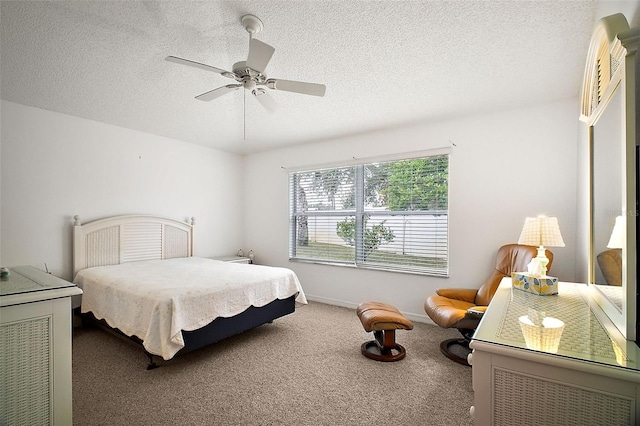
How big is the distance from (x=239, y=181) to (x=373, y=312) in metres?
3.71

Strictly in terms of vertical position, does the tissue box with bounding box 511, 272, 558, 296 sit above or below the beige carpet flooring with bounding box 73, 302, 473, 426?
above

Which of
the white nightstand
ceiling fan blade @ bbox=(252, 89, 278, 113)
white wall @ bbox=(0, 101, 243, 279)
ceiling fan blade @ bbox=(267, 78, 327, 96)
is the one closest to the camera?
ceiling fan blade @ bbox=(267, 78, 327, 96)

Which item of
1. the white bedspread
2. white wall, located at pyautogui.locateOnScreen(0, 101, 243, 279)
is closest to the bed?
the white bedspread

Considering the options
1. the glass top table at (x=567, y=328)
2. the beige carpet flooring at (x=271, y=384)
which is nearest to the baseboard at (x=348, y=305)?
the beige carpet flooring at (x=271, y=384)

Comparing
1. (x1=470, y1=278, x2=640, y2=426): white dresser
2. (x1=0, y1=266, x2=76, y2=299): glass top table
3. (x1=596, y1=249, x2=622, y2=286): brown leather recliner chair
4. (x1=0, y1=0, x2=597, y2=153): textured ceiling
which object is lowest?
(x1=470, y1=278, x2=640, y2=426): white dresser

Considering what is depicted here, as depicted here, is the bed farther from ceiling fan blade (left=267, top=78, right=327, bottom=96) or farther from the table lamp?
the table lamp

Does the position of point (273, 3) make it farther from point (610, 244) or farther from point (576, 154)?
point (576, 154)

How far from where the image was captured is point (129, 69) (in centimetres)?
247

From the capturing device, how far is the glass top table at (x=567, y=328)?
35.1 inches

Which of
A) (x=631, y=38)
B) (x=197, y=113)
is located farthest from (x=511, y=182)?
(x=197, y=113)

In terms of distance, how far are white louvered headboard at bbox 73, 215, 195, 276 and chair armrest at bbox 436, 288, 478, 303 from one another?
366 centimetres

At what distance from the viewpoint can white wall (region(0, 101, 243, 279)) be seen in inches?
122

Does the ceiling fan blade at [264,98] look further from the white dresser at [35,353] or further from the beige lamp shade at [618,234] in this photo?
the beige lamp shade at [618,234]

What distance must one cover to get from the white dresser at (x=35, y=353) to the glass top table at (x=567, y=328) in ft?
6.45
